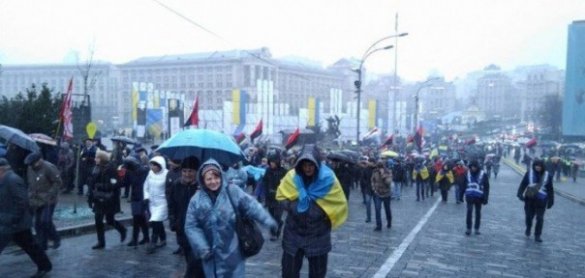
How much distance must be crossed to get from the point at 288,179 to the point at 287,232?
517 millimetres

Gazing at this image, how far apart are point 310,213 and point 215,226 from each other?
106 centimetres

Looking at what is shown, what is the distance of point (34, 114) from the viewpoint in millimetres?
16500

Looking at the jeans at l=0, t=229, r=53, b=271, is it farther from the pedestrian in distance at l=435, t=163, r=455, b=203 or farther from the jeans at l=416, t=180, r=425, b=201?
the pedestrian in distance at l=435, t=163, r=455, b=203

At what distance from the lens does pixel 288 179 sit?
5.33 meters

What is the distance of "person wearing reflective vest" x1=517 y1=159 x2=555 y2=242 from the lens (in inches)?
390

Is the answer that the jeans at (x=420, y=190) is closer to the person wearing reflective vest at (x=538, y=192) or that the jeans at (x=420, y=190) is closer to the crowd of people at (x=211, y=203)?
the crowd of people at (x=211, y=203)

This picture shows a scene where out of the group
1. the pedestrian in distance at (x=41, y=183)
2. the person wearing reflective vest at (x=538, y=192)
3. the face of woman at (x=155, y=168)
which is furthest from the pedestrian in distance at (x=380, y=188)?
the pedestrian in distance at (x=41, y=183)

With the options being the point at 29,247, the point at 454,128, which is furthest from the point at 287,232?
the point at 454,128

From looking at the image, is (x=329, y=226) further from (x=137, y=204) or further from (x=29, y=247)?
(x=137, y=204)

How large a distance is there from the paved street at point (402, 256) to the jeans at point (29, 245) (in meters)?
0.26

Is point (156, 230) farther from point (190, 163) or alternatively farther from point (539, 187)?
point (539, 187)

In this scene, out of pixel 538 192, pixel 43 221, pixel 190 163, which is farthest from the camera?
pixel 538 192

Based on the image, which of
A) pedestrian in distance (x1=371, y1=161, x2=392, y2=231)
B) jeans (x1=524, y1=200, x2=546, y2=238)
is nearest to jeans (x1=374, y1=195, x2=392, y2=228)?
pedestrian in distance (x1=371, y1=161, x2=392, y2=231)

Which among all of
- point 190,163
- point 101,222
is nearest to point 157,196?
point 101,222
